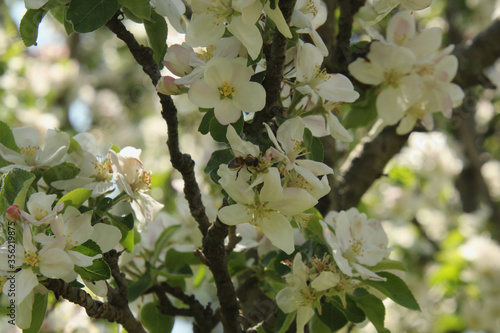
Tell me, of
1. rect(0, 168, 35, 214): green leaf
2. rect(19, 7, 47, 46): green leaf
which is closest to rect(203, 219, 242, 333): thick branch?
rect(0, 168, 35, 214): green leaf

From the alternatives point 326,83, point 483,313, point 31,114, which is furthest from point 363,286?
point 483,313

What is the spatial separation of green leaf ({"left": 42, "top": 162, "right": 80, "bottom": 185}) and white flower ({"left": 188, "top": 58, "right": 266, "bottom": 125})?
13.5 inches

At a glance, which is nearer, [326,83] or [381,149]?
[326,83]

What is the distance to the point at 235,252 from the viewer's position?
1488 millimetres

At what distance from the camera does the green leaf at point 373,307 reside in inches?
51.0

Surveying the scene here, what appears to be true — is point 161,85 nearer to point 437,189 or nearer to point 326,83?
point 326,83

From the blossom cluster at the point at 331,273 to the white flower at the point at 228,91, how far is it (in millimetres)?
341

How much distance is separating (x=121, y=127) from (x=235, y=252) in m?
3.47

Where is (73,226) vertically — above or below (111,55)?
below

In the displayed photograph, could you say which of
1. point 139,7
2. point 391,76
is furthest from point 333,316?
point 139,7

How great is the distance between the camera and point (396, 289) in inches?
51.4

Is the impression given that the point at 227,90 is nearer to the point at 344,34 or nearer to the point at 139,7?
the point at 139,7

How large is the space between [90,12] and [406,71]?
82 cm

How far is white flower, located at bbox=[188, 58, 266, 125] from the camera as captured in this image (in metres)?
0.99
